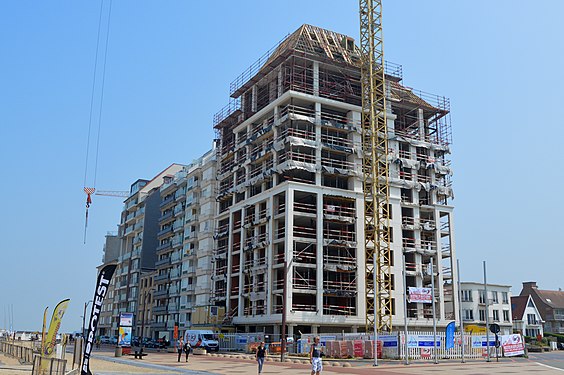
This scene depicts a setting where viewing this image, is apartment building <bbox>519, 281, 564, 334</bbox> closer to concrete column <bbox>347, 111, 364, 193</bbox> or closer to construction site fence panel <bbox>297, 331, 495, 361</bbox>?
concrete column <bbox>347, 111, 364, 193</bbox>

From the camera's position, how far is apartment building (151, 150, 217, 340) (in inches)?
3450

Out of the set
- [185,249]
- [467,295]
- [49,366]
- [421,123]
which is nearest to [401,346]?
[49,366]

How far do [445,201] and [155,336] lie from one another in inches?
2209

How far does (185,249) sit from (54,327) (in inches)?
2564

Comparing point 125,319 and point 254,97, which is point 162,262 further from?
point 125,319

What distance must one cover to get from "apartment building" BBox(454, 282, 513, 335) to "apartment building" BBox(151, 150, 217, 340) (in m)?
43.5

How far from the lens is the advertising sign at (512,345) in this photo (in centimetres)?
5089

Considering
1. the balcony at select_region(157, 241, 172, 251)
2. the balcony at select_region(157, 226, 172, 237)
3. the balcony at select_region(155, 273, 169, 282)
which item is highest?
the balcony at select_region(157, 226, 172, 237)

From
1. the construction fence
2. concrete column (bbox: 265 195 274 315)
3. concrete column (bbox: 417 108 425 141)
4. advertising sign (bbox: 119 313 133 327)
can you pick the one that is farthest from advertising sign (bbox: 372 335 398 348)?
concrete column (bbox: 417 108 425 141)

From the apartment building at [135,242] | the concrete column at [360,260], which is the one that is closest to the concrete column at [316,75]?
the concrete column at [360,260]

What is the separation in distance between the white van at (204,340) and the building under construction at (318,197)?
6.57 m

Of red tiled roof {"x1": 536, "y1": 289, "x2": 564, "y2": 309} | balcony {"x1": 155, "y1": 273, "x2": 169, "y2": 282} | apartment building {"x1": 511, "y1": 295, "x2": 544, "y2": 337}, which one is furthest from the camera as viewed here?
red tiled roof {"x1": 536, "y1": 289, "x2": 564, "y2": 309}

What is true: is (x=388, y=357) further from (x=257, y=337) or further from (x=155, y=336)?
(x=155, y=336)

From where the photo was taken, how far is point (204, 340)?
62875 millimetres
